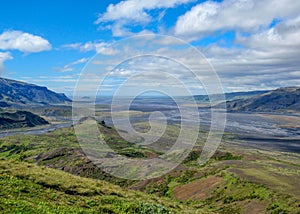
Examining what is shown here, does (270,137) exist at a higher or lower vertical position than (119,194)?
lower

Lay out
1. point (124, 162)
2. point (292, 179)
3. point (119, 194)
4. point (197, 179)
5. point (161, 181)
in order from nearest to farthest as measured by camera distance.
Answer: point (119, 194)
point (292, 179)
point (197, 179)
point (161, 181)
point (124, 162)

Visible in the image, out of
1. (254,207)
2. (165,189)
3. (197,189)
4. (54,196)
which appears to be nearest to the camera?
(54,196)

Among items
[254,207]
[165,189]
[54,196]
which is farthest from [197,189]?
[54,196]

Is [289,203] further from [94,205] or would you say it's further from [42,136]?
[42,136]

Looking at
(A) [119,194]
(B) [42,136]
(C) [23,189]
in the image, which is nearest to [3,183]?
(C) [23,189]

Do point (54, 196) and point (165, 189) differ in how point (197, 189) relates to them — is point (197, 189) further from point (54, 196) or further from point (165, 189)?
point (54, 196)

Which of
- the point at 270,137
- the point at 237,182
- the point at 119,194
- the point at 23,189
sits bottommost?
the point at 270,137

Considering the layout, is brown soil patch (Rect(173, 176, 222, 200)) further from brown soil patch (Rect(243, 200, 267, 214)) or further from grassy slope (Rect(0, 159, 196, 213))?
grassy slope (Rect(0, 159, 196, 213))
